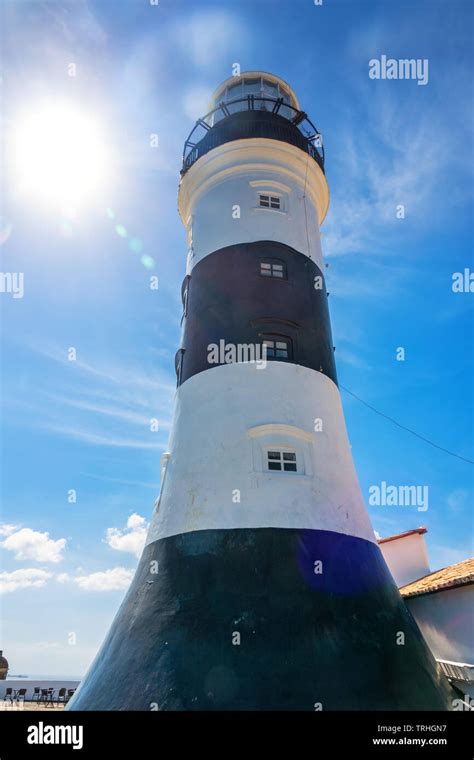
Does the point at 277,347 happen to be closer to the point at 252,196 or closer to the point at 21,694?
→ the point at 252,196

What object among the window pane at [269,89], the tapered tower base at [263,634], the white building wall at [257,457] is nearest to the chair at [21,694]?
the tapered tower base at [263,634]

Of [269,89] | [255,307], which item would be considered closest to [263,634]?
[255,307]

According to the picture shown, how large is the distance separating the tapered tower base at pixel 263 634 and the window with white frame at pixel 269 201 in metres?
7.96

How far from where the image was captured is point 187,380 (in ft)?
37.7

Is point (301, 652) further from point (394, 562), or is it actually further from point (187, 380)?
point (394, 562)

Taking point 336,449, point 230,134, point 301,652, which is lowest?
point 301,652

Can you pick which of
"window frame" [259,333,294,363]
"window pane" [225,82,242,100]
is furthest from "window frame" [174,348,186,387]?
"window pane" [225,82,242,100]

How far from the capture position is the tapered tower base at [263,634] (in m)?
7.25

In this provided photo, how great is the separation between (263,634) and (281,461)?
3070mm

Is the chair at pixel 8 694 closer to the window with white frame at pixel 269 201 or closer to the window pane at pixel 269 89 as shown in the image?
the window with white frame at pixel 269 201

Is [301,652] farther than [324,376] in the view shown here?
No

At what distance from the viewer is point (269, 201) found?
12.9m
